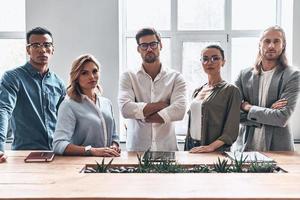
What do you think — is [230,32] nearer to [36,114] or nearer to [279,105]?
[279,105]

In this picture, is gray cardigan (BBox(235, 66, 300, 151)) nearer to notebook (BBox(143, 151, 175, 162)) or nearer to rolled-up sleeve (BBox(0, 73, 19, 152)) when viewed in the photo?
Result: notebook (BBox(143, 151, 175, 162))

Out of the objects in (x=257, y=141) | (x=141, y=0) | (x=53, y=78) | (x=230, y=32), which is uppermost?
(x=141, y=0)

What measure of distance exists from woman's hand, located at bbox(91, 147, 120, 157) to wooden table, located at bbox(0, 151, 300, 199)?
201 millimetres

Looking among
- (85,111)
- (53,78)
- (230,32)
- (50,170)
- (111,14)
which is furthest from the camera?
(230,32)

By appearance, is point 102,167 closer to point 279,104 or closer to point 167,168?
point 167,168

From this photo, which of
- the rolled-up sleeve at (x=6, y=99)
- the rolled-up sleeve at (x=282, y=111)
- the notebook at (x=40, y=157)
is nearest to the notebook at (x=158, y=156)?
the notebook at (x=40, y=157)

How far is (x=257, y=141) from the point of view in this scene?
2.87 metres

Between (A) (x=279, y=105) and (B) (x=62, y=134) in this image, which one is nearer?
(B) (x=62, y=134)

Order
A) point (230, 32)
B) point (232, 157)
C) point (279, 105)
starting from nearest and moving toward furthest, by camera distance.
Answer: point (232, 157)
point (279, 105)
point (230, 32)

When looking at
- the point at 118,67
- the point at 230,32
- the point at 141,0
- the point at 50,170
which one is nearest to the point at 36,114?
the point at 50,170

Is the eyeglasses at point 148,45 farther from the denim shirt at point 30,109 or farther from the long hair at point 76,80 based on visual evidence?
the denim shirt at point 30,109

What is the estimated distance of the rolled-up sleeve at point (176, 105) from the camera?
9.01 ft

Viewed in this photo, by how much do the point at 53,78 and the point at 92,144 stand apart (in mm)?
765

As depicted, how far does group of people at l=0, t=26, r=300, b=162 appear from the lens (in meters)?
2.62
